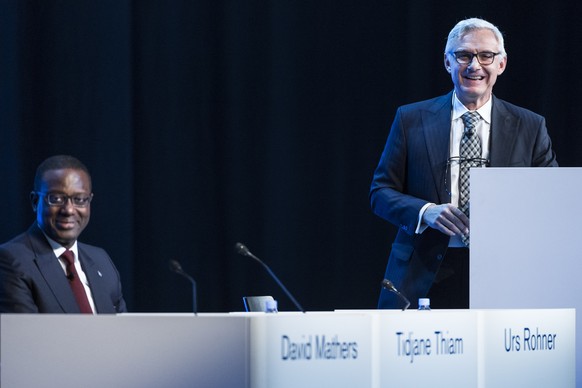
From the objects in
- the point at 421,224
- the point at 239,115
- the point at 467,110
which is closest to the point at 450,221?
the point at 421,224

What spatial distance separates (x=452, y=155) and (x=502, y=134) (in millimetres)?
212

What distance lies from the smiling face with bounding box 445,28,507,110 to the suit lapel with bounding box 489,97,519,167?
10cm

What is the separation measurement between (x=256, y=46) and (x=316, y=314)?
132 inches

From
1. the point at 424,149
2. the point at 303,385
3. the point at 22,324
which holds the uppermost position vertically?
→ the point at 424,149

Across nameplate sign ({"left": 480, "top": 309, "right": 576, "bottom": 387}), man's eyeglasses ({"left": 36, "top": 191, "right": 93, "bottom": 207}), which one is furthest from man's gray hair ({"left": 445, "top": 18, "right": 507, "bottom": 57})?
man's eyeglasses ({"left": 36, "top": 191, "right": 93, "bottom": 207})

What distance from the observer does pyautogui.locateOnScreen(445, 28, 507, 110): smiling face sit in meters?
4.32

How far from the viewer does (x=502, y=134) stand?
14.1 ft

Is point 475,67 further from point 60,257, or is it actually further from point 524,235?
point 60,257

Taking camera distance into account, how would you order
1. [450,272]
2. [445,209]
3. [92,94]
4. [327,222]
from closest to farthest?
[445,209]
[450,272]
[92,94]
[327,222]

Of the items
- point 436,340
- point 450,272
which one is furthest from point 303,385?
point 450,272

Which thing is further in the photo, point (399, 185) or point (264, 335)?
point (399, 185)

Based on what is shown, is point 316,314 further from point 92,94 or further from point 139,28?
point 139,28

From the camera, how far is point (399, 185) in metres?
4.50

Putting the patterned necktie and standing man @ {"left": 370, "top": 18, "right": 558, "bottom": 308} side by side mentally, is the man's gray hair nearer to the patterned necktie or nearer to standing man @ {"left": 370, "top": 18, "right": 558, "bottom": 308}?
standing man @ {"left": 370, "top": 18, "right": 558, "bottom": 308}
